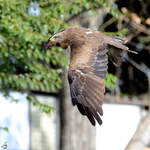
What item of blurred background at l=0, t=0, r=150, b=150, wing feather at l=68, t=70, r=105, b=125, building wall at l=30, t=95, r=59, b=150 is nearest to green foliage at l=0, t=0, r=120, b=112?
blurred background at l=0, t=0, r=150, b=150

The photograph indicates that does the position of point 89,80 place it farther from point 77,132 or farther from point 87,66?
point 77,132

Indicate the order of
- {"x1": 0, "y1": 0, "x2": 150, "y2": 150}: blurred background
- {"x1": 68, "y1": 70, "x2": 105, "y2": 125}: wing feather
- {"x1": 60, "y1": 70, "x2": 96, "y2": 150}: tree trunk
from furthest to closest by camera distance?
{"x1": 60, "y1": 70, "x2": 96, "y2": 150}: tree trunk < {"x1": 0, "y1": 0, "x2": 150, "y2": 150}: blurred background < {"x1": 68, "y1": 70, "x2": 105, "y2": 125}: wing feather

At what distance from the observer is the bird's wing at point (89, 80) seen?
3373 millimetres

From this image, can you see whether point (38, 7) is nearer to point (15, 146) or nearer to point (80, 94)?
point (80, 94)

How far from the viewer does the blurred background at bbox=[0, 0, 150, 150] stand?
4516 millimetres

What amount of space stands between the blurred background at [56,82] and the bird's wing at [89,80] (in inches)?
19.8

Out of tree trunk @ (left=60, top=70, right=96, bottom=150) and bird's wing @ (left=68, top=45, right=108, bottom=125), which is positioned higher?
bird's wing @ (left=68, top=45, right=108, bottom=125)

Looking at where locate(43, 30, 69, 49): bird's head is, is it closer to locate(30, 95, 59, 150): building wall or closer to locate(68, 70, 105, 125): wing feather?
locate(68, 70, 105, 125): wing feather

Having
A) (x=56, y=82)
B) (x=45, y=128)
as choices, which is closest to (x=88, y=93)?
(x=56, y=82)

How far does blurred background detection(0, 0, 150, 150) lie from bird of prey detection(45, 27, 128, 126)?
37cm

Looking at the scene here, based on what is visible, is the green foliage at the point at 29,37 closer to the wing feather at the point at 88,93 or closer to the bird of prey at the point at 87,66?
the bird of prey at the point at 87,66

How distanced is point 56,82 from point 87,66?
1063 millimetres

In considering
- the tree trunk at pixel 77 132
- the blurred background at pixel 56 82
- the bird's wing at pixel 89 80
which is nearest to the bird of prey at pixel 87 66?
the bird's wing at pixel 89 80

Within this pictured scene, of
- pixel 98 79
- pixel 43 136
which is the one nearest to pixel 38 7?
pixel 98 79
